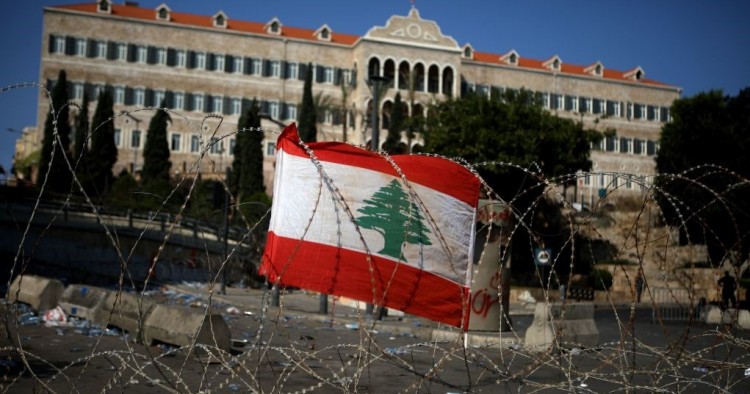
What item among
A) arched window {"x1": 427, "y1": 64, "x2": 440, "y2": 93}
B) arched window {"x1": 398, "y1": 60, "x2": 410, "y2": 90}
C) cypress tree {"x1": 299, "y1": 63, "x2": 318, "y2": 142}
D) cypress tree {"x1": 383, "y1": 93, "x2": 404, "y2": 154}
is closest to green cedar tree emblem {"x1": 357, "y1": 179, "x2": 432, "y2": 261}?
cypress tree {"x1": 299, "y1": 63, "x2": 318, "y2": 142}

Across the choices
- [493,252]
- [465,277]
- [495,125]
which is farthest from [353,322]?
[495,125]

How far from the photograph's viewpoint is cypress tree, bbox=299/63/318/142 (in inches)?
2459

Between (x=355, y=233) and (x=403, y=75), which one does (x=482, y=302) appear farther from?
(x=403, y=75)

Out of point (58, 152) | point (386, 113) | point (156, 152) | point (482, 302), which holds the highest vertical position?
point (386, 113)

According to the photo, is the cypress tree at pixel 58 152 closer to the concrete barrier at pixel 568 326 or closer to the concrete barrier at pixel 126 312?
the concrete barrier at pixel 126 312

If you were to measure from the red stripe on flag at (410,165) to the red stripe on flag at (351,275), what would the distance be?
0.87 meters

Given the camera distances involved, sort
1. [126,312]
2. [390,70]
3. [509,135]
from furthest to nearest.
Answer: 1. [390,70]
2. [509,135]
3. [126,312]

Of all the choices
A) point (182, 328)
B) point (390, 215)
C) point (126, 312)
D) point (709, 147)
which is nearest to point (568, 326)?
point (182, 328)

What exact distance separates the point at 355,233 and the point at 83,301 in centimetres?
1019

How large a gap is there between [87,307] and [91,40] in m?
55.6

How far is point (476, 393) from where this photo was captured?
8883mm

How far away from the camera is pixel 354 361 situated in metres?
11.8

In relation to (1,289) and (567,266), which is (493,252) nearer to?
(1,289)

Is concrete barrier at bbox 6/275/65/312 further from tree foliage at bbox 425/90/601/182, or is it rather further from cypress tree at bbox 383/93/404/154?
cypress tree at bbox 383/93/404/154
